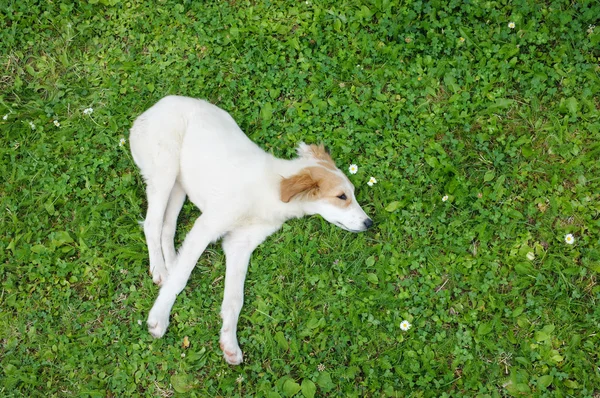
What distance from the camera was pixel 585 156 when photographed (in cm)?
465

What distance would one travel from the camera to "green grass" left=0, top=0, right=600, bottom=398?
422cm

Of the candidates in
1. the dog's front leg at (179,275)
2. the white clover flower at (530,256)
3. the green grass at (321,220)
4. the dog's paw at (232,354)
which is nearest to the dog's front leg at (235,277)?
the dog's paw at (232,354)

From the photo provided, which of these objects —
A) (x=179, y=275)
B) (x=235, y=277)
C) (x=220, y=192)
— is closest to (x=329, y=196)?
(x=220, y=192)

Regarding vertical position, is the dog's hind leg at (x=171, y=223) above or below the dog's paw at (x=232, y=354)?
above

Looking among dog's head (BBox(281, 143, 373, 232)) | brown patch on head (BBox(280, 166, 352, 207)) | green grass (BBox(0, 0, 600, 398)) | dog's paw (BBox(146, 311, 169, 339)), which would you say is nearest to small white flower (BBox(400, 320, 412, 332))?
green grass (BBox(0, 0, 600, 398))

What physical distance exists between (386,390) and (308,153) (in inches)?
79.2

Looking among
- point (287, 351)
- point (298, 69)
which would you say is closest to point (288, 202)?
point (287, 351)

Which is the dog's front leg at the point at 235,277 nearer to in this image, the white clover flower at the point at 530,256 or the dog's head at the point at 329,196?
the dog's head at the point at 329,196

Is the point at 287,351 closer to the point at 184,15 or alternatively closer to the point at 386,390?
the point at 386,390

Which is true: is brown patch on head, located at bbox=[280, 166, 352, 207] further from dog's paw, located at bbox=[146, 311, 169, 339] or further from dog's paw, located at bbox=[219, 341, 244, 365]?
dog's paw, located at bbox=[146, 311, 169, 339]

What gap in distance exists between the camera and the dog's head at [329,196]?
418cm

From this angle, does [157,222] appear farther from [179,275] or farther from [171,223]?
[179,275]

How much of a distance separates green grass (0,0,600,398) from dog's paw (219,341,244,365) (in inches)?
3.4

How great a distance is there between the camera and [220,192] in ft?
14.3
